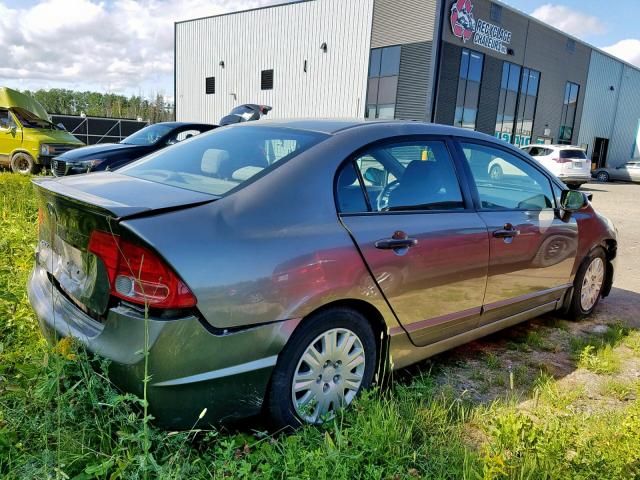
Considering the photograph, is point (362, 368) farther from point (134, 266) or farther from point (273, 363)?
point (134, 266)

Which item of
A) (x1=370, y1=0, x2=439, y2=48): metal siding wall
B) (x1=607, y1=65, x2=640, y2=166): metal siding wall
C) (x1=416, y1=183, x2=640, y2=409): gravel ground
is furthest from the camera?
(x1=607, y1=65, x2=640, y2=166): metal siding wall

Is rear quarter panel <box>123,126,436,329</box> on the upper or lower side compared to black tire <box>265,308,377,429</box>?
upper

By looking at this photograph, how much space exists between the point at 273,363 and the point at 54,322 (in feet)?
3.45

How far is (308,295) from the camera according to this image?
7.34ft

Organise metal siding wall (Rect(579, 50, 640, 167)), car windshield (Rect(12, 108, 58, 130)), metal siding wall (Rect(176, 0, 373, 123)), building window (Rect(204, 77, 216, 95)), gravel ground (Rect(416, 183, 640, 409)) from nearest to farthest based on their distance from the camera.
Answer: gravel ground (Rect(416, 183, 640, 409)), car windshield (Rect(12, 108, 58, 130)), metal siding wall (Rect(176, 0, 373, 123)), building window (Rect(204, 77, 216, 95)), metal siding wall (Rect(579, 50, 640, 167))

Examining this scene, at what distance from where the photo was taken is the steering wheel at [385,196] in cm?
272

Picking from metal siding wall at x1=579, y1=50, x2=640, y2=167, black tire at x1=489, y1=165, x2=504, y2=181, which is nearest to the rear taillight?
black tire at x1=489, y1=165, x2=504, y2=181

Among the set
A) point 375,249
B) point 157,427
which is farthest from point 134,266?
point 375,249

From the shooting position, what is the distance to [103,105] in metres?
70.2

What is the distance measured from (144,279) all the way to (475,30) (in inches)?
1033

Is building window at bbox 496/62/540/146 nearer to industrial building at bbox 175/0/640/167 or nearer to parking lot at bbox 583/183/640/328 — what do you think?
industrial building at bbox 175/0/640/167

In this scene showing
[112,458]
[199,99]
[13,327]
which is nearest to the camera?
[112,458]

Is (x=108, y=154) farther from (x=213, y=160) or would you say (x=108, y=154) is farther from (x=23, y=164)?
(x=213, y=160)

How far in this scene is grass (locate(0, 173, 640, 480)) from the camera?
6.26 ft
